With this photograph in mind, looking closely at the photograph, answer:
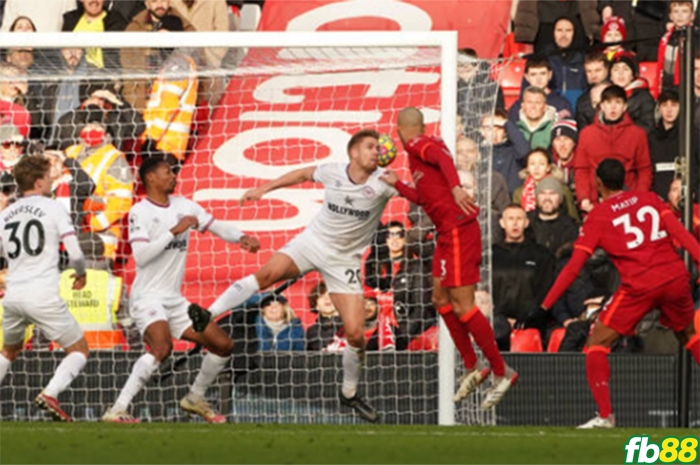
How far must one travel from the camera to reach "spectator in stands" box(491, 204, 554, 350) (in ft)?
43.3

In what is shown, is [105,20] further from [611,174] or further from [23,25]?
[611,174]

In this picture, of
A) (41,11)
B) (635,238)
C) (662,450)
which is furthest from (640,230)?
(41,11)

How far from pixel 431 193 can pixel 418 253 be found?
1757 mm

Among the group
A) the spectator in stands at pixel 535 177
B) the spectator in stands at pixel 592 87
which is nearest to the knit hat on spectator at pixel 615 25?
the spectator in stands at pixel 592 87

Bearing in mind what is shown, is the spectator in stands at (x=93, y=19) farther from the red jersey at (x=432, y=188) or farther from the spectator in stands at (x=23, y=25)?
the red jersey at (x=432, y=188)

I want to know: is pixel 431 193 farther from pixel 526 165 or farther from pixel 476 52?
pixel 476 52

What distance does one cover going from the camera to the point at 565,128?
553 inches

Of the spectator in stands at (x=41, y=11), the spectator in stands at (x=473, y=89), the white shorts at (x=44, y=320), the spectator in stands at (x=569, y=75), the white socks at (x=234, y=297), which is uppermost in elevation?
the spectator in stands at (x=41, y=11)

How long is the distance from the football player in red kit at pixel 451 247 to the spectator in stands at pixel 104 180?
2827 millimetres

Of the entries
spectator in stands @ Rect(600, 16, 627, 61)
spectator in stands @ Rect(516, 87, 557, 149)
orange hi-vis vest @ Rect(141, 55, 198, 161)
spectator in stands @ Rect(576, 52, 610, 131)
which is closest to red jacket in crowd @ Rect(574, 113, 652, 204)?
spectator in stands @ Rect(576, 52, 610, 131)

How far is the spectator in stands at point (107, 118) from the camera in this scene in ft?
44.8

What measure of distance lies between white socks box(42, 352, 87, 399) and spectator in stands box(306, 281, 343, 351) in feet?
7.71

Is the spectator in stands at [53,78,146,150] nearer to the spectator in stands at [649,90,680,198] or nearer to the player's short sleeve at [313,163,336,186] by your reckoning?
the player's short sleeve at [313,163,336,186]

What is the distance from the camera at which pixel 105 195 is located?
13570mm
